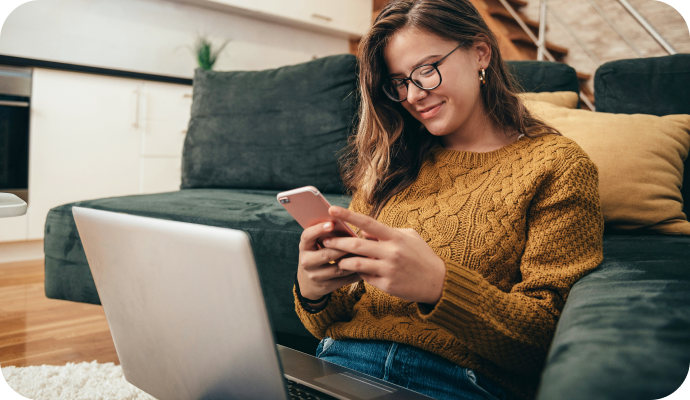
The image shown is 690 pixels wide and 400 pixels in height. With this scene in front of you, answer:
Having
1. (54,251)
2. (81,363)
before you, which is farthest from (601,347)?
(54,251)

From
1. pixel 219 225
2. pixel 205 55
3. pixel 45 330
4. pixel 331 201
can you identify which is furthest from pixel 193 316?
pixel 205 55

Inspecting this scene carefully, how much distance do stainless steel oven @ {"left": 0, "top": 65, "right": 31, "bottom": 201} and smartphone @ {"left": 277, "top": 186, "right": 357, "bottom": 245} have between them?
108 inches

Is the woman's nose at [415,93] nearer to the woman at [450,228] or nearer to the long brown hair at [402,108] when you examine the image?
the woman at [450,228]

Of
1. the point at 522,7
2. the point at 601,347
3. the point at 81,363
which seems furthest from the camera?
the point at 522,7

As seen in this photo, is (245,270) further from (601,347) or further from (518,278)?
(518,278)

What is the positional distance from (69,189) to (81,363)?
1.74 meters

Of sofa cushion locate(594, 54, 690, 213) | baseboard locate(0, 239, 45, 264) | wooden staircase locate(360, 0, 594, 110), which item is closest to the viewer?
sofa cushion locate(594, 54, 690, 213)

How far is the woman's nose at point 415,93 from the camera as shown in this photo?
34.4 inches

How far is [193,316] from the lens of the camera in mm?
544

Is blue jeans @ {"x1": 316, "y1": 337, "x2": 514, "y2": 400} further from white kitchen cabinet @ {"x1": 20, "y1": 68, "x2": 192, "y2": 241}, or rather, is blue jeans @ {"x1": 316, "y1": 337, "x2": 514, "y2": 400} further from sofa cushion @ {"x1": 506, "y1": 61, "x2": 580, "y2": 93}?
white kitchen cabinet @ {"x1": 20, "y1": 68, "x2": 192, "y2": 241}

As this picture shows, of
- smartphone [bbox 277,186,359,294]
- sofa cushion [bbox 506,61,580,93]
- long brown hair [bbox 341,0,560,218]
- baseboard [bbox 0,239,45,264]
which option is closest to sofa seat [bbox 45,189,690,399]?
smartphone [bbox 277,186,359,294]

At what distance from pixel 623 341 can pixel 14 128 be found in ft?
10.3

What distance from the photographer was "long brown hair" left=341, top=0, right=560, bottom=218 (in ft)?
2.90

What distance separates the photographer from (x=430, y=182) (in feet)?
3.10
